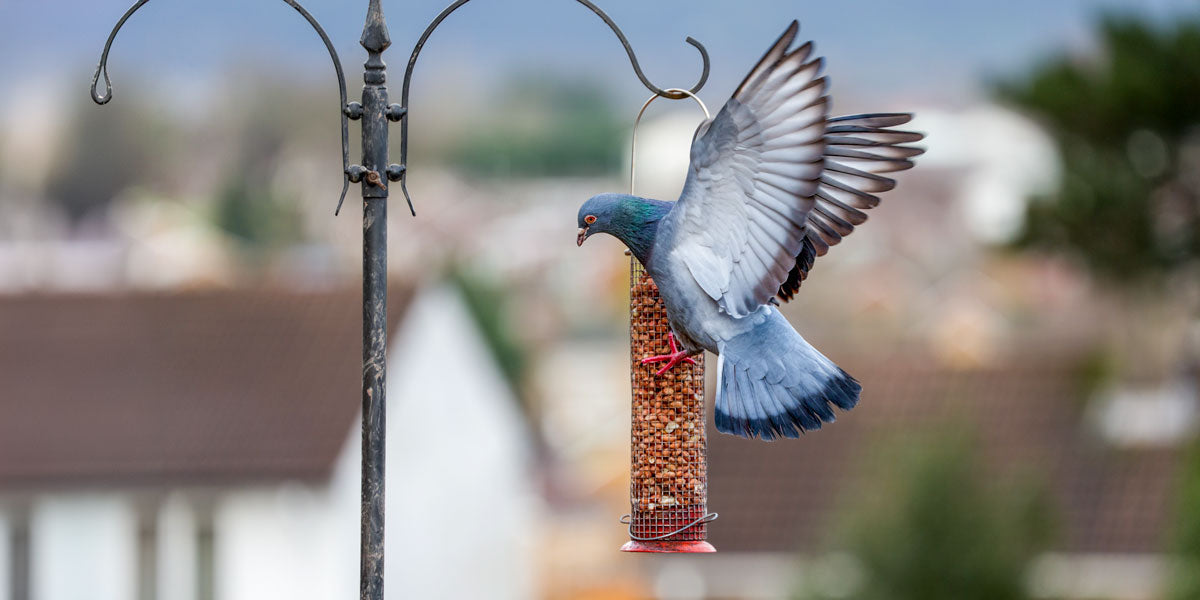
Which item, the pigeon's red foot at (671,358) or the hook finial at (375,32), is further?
the pigeon's red foot at (671,358)

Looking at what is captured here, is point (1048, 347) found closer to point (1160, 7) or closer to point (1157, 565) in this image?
point (1157, 565)

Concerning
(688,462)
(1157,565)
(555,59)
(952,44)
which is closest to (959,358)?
(1157,565)

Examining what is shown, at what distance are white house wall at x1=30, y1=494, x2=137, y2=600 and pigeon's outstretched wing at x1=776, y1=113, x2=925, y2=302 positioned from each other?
13564mm

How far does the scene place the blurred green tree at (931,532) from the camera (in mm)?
13797

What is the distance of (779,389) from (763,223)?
486 millimetres

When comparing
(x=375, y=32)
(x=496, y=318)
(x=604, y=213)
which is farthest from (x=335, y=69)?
(x=496, y=318)

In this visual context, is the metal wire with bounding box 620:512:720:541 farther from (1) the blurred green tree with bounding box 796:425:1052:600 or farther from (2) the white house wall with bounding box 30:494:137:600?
(2) the white house wall with bounding box 30:494:137:600

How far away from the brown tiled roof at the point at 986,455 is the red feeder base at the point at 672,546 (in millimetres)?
12305

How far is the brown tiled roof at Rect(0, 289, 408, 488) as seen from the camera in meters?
17.2

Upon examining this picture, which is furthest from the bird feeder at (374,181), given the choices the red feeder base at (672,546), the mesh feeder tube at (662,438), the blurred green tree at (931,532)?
the blurred green tree at (931,532)

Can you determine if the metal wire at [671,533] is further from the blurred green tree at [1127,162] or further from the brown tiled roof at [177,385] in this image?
the brown tiled roof at [177,385]

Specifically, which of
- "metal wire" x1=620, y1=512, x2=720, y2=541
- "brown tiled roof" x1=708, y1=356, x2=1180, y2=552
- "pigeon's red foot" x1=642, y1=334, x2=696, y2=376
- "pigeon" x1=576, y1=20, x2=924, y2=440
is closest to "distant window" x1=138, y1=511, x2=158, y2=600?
"brown tiled roof" x1=708, y1=356, x2=1180, y2=552

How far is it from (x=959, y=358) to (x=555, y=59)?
87.0 meters

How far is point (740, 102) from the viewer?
3908 millimetres
